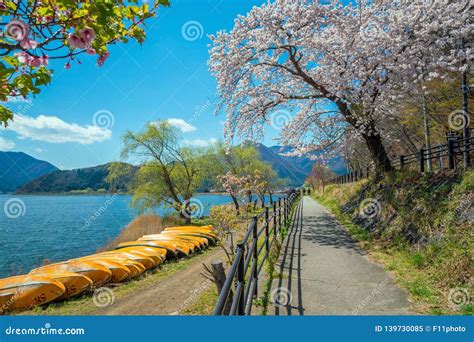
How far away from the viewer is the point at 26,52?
9.68ft

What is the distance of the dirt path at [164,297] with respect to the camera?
7570mm

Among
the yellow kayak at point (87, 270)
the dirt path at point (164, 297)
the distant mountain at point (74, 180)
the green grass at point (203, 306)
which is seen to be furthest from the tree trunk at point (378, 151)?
the distant mountain at point (74, 180)

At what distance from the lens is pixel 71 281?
9.70m

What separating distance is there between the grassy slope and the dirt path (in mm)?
4899

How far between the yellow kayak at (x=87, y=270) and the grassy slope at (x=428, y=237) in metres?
8.82

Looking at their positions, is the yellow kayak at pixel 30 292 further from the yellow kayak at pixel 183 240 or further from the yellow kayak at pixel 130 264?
the yellow kayak at pixel 183 240

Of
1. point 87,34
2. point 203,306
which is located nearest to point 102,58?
point 87,34

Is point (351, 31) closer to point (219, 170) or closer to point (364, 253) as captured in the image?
point (364, 253)

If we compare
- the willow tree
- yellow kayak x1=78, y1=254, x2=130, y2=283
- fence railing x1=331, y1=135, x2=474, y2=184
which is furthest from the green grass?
the willow tree

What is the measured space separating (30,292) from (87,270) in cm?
173

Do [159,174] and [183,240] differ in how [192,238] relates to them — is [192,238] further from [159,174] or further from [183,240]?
[159,174]

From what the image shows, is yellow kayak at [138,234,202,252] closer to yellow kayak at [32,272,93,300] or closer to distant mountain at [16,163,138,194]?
yellow kayak at [32,272,93,300]

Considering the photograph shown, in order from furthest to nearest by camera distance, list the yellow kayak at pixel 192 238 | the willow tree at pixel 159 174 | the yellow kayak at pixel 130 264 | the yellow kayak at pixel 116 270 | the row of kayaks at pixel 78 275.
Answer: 1. the willow tree at pixel 159 174
2. the yellow kayak at pixel 192 238
3. the yellow kayak at pixel 130 264
4. the yellow kayak at pixel 116 270
5. the row of kayaks at pixel 78 275

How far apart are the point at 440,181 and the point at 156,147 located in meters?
25.5
